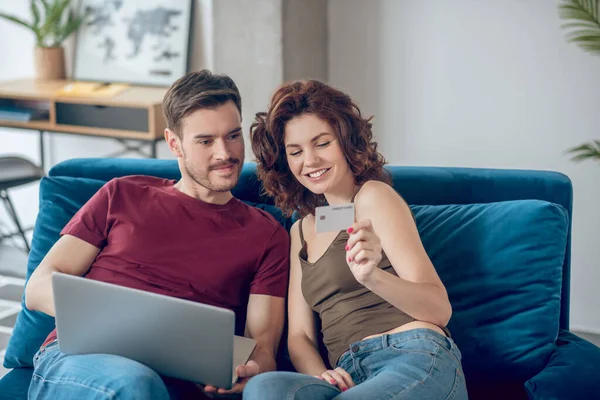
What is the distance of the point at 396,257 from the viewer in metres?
1.73

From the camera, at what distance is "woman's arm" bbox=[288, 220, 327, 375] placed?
186 centimetres

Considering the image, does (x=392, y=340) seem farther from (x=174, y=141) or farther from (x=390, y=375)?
(x=174, y=141)

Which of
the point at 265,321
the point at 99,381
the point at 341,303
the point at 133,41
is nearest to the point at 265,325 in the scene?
the point at 265,321

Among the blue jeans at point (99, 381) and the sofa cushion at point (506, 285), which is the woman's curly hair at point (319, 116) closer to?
the sofa cushion at point (506, 285)

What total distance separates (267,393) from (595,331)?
7.10ft

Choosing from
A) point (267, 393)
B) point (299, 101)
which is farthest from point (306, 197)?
point (267, 393)

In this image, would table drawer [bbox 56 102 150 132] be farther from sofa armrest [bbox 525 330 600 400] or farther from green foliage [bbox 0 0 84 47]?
sofa armrest [bbox 525 330 600 400]

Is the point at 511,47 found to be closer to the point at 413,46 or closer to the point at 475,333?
the point at 413,46

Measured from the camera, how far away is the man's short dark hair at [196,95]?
199 cm

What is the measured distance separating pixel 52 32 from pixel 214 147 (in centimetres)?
256

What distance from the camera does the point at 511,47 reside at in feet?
10.4

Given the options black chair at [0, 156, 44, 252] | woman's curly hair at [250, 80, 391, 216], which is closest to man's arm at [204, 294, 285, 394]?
woman's curly hair at [250, 80, 391, 216]

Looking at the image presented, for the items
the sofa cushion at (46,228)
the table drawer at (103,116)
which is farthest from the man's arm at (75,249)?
the table drawer at (103,116)

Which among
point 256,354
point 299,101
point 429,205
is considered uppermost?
point 299,101
